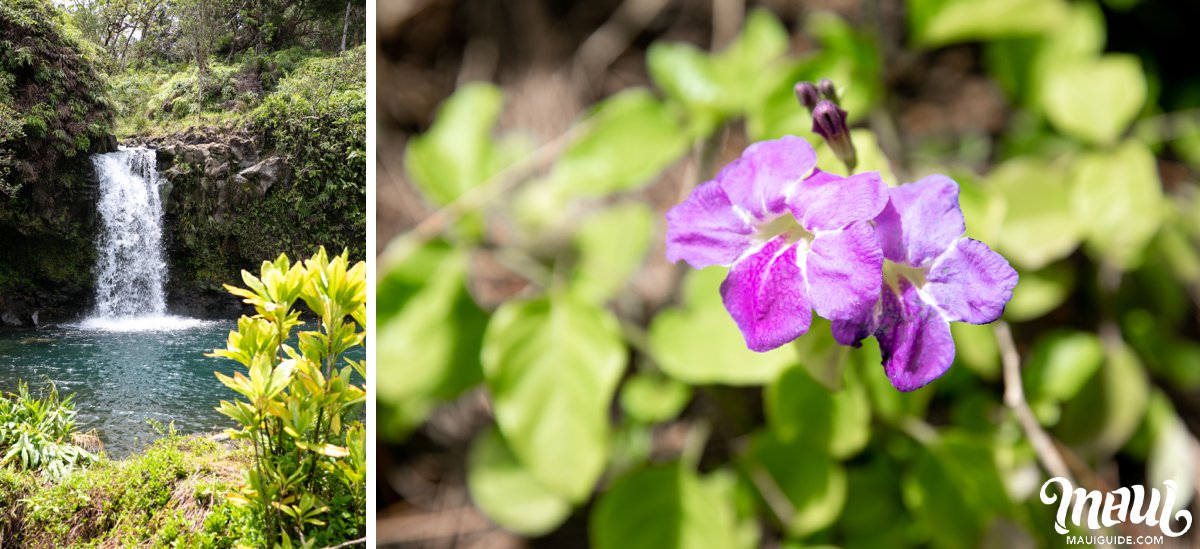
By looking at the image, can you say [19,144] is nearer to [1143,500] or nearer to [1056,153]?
[1056,153]

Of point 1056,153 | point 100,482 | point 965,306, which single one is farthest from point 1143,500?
point 100,482

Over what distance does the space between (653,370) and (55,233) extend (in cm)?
85

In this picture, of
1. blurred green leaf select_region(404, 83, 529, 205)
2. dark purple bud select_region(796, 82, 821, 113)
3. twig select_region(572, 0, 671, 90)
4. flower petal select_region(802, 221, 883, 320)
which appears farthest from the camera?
twig select_region(572, 0, 671, 90)

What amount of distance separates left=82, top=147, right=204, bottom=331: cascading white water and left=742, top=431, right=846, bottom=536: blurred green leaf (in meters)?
0.83

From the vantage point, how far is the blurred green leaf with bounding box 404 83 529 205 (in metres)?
0.95

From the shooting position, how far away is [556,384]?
801mm

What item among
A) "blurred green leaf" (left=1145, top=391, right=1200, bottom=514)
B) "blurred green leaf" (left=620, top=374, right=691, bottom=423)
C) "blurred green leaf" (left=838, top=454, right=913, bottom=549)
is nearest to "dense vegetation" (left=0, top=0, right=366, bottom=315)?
"blurred green leaf" (left=620, top=374, right=691, bottom=423)

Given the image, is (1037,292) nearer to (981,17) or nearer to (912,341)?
(981,17)

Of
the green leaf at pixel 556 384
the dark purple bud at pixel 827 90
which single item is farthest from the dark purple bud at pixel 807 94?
the green leaf at pixel 556 384

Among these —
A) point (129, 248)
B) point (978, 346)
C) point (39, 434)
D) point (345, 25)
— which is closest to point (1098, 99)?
point (978, 346)

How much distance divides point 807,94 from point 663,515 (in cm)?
53

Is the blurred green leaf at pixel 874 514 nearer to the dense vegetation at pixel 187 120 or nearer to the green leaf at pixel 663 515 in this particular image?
the green leaf at pixel 663 515

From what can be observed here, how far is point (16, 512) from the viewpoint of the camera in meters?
0.99

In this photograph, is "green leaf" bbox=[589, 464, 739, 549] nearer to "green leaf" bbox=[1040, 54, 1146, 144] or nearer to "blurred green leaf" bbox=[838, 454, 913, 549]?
"blurred green leaf" bbox=[838, 454, 913, 549]
